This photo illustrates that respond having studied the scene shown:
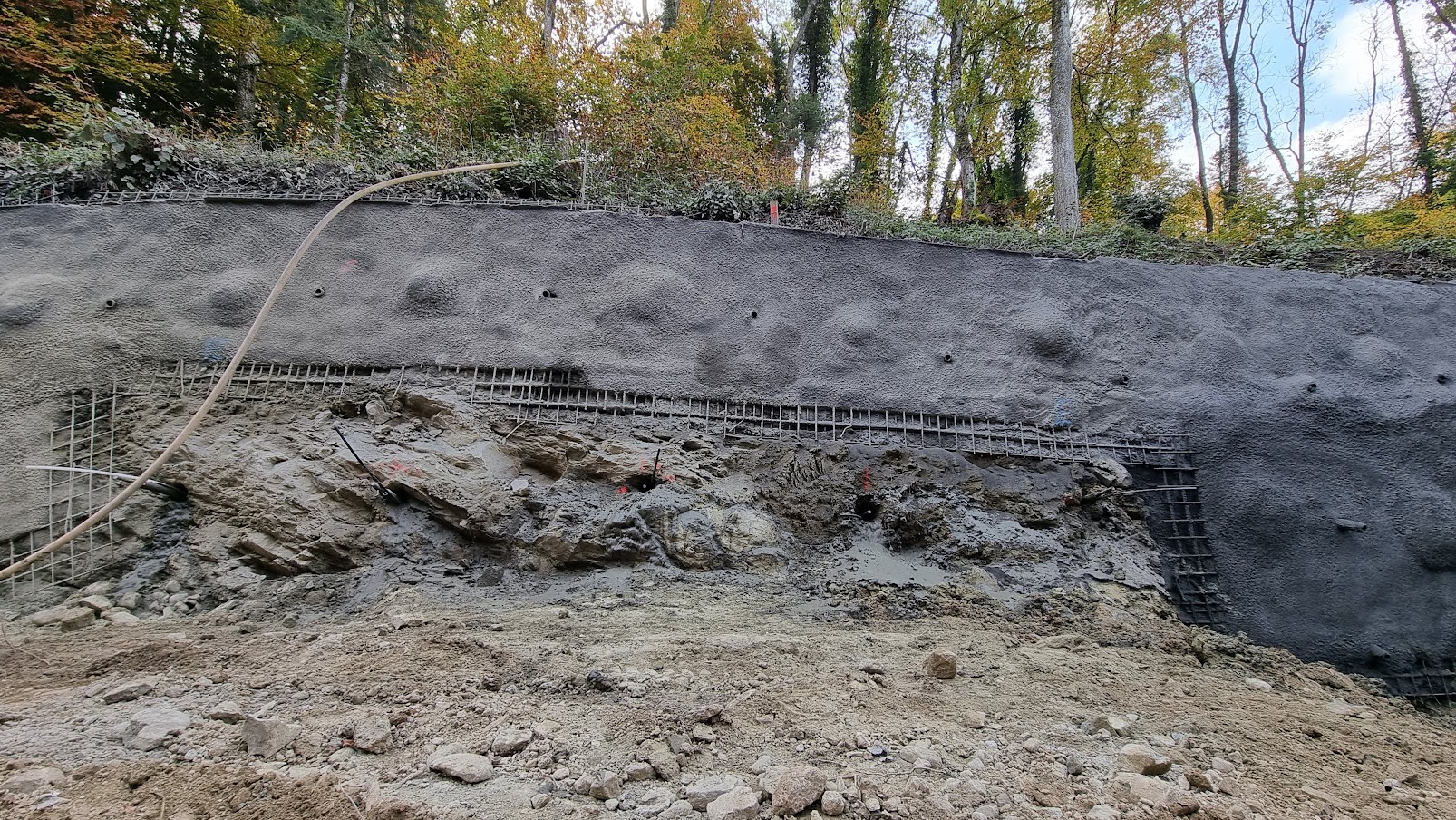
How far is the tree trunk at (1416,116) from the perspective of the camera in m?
11.8

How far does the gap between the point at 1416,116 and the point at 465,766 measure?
63.3 feet

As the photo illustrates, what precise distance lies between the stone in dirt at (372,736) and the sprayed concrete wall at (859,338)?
295 cm

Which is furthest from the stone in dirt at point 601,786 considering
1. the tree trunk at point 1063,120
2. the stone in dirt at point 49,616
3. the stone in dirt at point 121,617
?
the tree trunk at point 1063,120

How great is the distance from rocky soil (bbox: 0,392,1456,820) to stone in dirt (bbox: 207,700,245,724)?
11 mm

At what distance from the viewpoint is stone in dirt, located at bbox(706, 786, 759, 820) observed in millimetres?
2340

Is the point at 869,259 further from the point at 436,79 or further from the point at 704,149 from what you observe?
the point at 436,79

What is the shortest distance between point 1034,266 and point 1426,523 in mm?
3731

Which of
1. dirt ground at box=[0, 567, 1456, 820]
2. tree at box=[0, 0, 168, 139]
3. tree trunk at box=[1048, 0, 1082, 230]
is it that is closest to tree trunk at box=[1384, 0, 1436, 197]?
tree trunk at box=[1048, 0, 1082, 230]

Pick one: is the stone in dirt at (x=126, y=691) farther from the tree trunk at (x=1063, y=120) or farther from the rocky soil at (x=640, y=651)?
the tree trunk at (x=1063, y=120)

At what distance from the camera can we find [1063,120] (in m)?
9.69

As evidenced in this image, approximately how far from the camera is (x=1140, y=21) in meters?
13.5

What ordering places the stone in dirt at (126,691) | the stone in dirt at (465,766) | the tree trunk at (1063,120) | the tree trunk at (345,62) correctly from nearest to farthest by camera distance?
the stone in dirt at (465,766)
the stone in dirt at (126,691)
the tree trunk at (1063,120)
the tree trunk at (345,62)

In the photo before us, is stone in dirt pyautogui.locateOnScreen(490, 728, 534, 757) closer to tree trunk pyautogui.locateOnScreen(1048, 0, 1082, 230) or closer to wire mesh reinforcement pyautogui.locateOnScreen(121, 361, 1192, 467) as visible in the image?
wire mesh reinforcement pyautogui.locateOnScreen(121, 361, 1192, 467)

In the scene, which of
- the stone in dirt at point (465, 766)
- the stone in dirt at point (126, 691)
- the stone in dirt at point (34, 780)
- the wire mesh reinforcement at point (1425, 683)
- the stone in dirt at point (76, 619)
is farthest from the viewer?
the wire mesh reinforcement at point (1425, 683)
